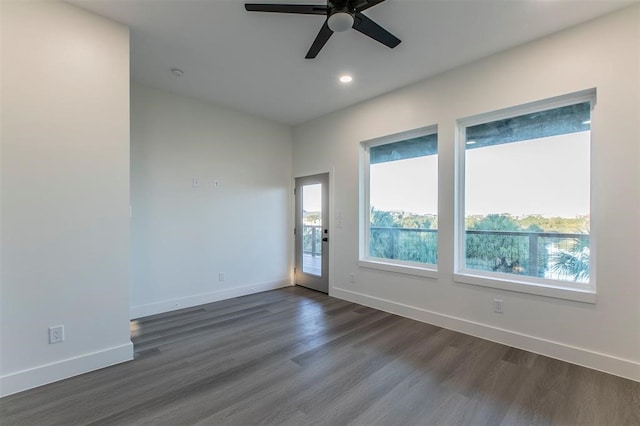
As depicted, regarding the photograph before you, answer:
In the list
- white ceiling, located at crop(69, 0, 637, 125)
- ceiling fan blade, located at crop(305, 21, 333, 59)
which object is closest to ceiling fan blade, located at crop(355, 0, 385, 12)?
ceiling fan blade, located at crop(305, 21, 333, 59)

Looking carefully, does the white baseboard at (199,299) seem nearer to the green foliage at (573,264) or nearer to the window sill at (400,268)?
the window sill at (400,268)

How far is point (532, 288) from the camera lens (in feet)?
9.00

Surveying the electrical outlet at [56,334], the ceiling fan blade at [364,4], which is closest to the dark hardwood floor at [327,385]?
the electrical outlet at [56,334]

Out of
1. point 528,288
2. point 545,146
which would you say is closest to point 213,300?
point 528,288

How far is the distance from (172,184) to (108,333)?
2.09 metres

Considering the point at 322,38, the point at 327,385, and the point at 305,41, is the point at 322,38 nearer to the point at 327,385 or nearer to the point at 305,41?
the point at 305,41

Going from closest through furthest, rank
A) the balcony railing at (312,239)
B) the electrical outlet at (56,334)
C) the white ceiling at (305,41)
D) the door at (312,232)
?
the electrical outlet at (56,334) → the white ceiling at (305,41) → the door at (312,232) → the balcony railing at (312,239)

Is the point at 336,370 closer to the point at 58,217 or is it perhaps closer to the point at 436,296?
the point at 436,296

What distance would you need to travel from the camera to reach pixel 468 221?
10.9 ft

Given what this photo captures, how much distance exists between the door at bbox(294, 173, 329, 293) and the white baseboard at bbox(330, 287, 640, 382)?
3.96ft

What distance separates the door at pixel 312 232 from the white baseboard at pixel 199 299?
1.72 ft

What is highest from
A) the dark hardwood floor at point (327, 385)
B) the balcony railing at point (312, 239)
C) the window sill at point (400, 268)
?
the balcony railing at point (312, 239)

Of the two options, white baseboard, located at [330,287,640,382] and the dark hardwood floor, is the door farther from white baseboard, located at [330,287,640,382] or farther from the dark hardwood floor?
the dark hardwood floor

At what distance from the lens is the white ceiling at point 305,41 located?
7.70 ft
